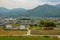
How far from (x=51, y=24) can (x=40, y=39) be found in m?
10.3

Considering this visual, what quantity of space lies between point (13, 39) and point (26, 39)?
28.6 inches

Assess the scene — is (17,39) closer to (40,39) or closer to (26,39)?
(26,39)

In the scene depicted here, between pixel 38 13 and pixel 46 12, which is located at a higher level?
pixel 46 12

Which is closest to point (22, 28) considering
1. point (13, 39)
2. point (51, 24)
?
point (51, 24)

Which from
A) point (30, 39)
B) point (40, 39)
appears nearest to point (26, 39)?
point (30, 39)

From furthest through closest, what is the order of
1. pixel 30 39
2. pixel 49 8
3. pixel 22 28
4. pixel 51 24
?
pixel 49 8, pixel 51 24, pixel 22 28, pixel 30 39

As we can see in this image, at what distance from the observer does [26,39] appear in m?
9.20

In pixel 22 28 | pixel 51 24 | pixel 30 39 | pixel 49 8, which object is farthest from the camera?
pixel 49 8

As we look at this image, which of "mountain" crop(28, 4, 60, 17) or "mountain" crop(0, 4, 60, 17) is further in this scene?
"mountain" crop(0, 4, 60, 17)

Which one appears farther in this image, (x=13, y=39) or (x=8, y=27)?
(x=8, y=27)

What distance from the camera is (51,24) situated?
19422 millimetres

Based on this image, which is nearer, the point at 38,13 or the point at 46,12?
the point at 38,13

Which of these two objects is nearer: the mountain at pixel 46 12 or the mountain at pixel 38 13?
the mountain at pixel 46 12

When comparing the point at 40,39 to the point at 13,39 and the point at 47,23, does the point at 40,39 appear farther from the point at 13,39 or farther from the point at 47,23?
the point at 47,23
